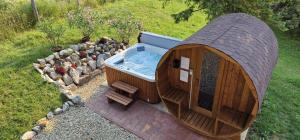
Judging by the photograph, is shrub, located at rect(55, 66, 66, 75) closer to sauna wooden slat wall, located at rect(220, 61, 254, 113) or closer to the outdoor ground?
the outdoor ground

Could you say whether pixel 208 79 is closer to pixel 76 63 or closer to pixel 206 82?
pixel 206 82

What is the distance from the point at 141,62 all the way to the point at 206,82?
12.8 feet

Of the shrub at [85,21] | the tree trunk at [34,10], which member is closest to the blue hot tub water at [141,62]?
the shrub at [85,21]

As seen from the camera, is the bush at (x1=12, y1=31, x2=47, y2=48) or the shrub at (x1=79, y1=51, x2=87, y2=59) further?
the bush at (x1=12, y1=31, x2=47, y2=48)

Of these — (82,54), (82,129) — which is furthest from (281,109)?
(82,54)

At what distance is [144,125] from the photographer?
291 inches

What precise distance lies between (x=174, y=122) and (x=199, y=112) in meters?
0.85

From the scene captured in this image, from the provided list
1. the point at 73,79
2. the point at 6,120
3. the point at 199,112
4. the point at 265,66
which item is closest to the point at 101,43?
the point at 73,79

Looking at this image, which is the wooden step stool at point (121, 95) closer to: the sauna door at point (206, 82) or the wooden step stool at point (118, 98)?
the wooden step stool at point (118, 98)

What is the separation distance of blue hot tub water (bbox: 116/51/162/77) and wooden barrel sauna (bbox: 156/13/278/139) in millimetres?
2137

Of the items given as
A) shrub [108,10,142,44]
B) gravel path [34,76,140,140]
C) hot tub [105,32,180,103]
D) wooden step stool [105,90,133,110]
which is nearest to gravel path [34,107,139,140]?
gravel path [34,76,140,140]

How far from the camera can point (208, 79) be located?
6637 mm

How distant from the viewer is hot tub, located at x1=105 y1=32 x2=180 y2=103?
816 cm

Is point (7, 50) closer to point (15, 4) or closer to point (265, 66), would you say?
point (15, 4)
